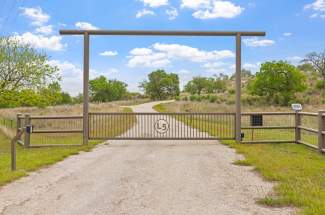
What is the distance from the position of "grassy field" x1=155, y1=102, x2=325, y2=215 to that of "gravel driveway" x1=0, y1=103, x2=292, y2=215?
25cm

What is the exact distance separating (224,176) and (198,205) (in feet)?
6.90

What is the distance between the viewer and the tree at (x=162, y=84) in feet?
123

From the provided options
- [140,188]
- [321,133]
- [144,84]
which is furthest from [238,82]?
[144,84]

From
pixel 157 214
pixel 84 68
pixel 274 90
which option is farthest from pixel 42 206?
pixel 274 90

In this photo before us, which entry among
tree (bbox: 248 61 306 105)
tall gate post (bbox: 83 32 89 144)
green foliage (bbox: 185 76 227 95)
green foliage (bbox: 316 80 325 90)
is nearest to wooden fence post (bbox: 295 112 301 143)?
tall gate post (bbox: 83 32 89 144)

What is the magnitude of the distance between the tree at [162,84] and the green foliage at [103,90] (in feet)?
132

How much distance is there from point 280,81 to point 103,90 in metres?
47.3

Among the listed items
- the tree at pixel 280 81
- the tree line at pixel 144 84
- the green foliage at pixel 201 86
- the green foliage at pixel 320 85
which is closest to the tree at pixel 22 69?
the tree line at pixel 144 84

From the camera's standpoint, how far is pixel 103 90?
85.1m

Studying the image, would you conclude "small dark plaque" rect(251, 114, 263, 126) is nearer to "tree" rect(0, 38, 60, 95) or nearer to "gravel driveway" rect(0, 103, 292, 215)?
"gravel driveway" rect(0, 103, 292, 215)

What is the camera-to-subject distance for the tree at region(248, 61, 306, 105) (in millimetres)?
50094

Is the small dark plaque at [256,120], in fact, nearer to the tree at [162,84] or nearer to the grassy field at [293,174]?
the grassy field at [293,174]

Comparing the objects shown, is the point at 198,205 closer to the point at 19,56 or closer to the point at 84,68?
the point at 84,68

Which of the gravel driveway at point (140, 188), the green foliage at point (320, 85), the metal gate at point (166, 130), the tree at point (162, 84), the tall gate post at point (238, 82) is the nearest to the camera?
the gravel driveway at point (140, 188)
